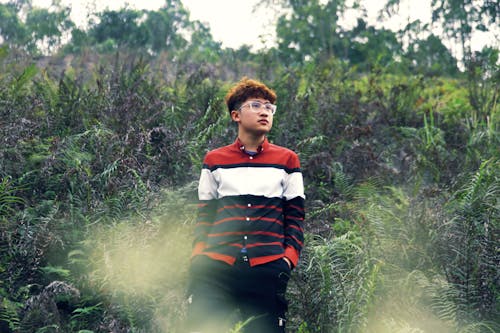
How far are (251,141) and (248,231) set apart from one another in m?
0.59

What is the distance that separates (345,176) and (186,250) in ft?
7.05

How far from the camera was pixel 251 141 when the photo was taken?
373 cm

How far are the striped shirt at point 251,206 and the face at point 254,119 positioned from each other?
0.34 feet

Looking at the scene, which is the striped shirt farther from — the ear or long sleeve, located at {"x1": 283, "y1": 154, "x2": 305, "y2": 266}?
the ear

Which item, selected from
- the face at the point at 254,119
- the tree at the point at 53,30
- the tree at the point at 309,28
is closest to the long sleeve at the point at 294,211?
the face at the point at 254,119

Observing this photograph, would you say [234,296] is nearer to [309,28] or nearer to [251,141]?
[251,141]

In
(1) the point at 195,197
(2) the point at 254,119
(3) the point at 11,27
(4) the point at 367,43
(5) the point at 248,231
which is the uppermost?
(3) the point at 11,27

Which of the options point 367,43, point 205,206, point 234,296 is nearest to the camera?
point 234,296

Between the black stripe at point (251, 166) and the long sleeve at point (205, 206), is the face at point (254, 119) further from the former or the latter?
the long sleeve at point (205, 206)

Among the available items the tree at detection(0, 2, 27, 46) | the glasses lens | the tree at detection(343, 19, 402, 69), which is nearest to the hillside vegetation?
the glasses lens

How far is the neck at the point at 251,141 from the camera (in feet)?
12.2

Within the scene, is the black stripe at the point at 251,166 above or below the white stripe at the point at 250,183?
above

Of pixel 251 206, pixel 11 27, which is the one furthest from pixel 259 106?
pixel 11 27

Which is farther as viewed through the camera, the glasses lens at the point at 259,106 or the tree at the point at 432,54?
the tree at the point at 432,54
